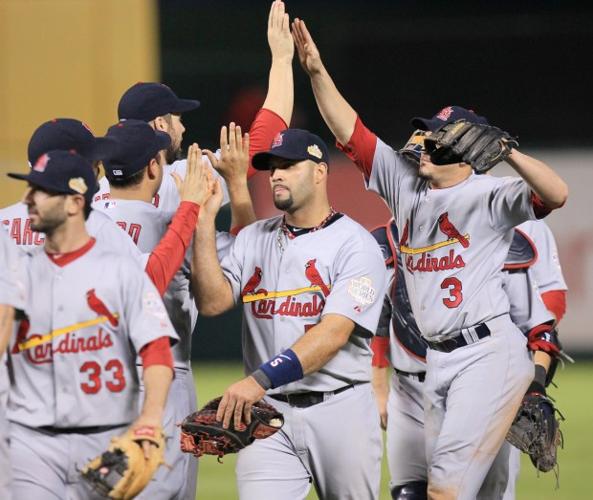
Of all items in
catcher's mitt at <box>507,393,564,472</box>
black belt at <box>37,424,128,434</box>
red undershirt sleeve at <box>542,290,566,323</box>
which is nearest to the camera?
black belt at <box>37,424,128,434</box>

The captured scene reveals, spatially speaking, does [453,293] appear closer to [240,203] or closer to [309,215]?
[309,215]

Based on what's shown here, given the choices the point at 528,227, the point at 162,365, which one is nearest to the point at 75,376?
the point at 162,365

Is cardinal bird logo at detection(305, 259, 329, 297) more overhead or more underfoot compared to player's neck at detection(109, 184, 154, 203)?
more underfoot

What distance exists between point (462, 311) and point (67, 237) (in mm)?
2190

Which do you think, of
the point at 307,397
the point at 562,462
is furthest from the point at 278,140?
the point at 562,462

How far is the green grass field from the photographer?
30.9 ft

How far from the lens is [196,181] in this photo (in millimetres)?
5887

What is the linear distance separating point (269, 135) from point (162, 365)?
212 centimetres

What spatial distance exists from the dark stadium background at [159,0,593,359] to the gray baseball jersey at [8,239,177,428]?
1156 centimetres

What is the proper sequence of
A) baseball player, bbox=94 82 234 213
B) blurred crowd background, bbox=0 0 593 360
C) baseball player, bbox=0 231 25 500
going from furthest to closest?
blurred crowd background, bbox=0 0 593 360, baseball player, bbox=94 82 234 213, baseball player, bbox=0 231 25 500

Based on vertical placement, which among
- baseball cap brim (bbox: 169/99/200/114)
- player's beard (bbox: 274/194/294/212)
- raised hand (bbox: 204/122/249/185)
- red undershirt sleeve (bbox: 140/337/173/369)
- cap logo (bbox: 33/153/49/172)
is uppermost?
baseball cap brim (bbox: 169/99/200/114)

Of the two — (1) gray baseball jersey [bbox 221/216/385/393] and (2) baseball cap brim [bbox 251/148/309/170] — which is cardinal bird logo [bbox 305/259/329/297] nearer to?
(1) gray baseball jersey [bbox 221/216/385/393]

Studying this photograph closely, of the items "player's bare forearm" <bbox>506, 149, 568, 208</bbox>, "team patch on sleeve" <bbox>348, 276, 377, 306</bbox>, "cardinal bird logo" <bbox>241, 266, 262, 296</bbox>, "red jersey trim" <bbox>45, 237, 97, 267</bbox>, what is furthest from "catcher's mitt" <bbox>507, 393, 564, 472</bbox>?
"red jersey trim" <bbox>45, 237, 97, 267</bbox>

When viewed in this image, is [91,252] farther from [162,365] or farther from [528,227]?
[528,227]
